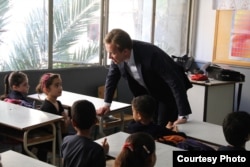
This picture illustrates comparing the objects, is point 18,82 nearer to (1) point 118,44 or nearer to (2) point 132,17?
(1) point 118,44

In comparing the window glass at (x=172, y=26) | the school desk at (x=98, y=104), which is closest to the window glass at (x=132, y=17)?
the window glass at (x=172, y=26)

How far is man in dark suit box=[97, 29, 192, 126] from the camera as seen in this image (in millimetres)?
2604

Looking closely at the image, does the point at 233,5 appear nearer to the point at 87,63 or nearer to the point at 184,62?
the point at 184,62

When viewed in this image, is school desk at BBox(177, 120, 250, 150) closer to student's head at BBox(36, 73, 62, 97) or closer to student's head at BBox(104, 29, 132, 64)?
student's head at BBox(104, 29, 132, 64)

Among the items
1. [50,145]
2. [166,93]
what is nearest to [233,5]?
[166,93]

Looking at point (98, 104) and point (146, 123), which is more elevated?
point (146, 123)

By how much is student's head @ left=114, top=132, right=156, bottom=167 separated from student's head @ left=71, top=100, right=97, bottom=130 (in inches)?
20.9

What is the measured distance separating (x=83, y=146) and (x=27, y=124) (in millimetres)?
876

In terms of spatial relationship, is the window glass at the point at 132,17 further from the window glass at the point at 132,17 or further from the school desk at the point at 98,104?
the school desk at the point at 98,104

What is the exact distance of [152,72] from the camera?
276 centimetres

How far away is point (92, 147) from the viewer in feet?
6.53

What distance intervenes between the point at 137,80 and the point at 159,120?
352 mm

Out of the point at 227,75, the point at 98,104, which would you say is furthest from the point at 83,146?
the point at 227,75

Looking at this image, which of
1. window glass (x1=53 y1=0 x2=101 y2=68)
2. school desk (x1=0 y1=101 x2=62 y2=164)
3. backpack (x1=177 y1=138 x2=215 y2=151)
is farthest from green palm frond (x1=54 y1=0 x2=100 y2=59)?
backpack (x1=177 y1=138 x2=215 y2=151)
